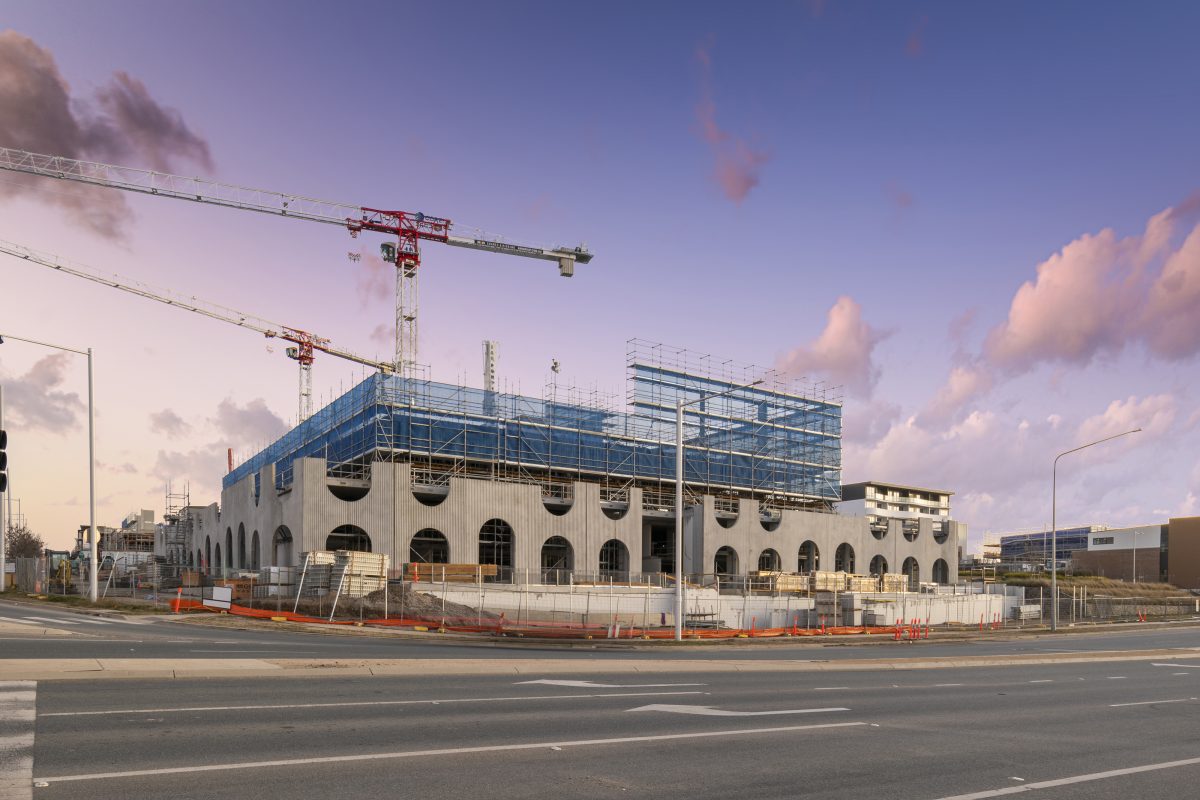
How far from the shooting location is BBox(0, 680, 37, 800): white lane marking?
8484mm

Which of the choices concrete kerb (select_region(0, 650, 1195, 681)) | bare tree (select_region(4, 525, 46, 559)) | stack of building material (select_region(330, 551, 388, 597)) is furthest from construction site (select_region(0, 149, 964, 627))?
bare tree (select_region(4, 525, 46, 559))

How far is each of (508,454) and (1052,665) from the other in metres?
50.1

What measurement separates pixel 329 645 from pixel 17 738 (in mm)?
16016

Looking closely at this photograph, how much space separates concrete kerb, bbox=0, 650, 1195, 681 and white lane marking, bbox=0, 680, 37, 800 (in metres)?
1.54

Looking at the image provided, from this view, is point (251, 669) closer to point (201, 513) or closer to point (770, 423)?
point (770, 423)

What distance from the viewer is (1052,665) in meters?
29.0

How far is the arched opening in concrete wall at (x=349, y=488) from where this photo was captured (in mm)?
64856

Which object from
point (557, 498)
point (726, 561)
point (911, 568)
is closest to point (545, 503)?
point (557, 498)

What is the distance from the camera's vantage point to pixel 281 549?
2798 inches

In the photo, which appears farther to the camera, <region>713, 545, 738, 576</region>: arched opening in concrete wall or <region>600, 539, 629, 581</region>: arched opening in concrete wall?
<region>713, 545, 738, 576</region>: arched opening in concrete wall

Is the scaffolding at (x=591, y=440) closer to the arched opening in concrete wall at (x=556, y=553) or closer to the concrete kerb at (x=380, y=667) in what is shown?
the arched opening in concrete wall at (x=556, y=553)

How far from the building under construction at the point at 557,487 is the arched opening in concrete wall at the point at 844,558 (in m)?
0.37

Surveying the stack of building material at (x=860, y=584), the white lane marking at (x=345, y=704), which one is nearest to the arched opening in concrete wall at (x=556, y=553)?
the stack of building material at (x=860, y=584)

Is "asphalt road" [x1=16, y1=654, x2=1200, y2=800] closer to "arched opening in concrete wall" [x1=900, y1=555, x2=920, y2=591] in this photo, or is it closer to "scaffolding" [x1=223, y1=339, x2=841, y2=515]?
"scaffolding" [x1=223, y1=339, x2=841, y2=515]
